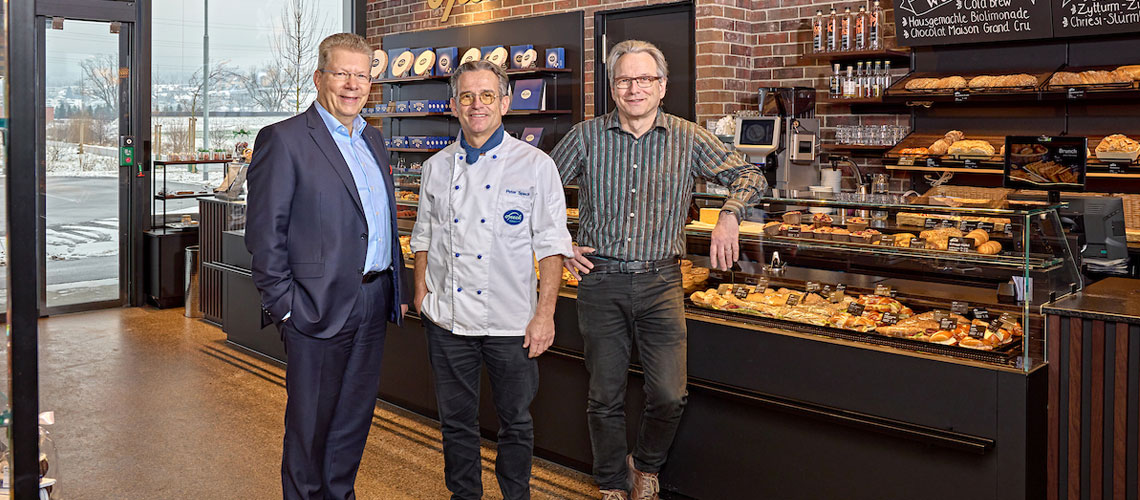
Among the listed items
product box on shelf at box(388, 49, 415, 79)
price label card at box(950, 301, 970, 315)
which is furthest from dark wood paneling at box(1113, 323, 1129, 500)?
product box on shelf at box(388, 49, 415, 79)

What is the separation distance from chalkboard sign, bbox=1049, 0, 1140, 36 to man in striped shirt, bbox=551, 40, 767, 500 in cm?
332

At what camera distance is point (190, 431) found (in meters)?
4.48

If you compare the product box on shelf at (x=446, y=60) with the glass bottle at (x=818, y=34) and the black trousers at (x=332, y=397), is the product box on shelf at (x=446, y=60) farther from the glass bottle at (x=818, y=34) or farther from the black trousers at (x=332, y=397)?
the black trousers at (x=332, y=397)

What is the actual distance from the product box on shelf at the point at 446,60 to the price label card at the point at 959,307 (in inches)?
235

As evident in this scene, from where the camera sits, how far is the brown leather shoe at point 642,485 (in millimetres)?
3334

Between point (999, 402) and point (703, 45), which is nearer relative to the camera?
point (999, 402)

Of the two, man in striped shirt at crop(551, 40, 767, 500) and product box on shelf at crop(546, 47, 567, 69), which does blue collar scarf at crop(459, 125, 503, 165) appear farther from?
product box on shelf at crop(546, 47, 567, 69)

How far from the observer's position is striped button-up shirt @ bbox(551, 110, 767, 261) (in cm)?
312

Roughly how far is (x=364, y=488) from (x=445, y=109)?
514 centimetres

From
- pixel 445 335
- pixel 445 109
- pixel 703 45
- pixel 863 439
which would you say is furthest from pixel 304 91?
pixel 863 439

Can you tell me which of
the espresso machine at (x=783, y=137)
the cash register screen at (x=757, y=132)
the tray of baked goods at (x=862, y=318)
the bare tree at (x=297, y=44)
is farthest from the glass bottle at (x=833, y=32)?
the bare tree at (x=297, y=44)

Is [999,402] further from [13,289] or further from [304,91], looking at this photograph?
[304,91]

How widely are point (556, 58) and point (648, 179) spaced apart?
4562 millimetres

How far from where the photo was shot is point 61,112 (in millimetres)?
7602
